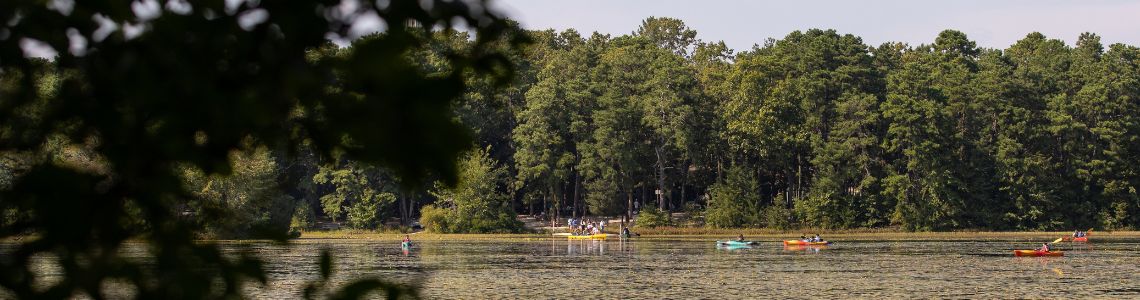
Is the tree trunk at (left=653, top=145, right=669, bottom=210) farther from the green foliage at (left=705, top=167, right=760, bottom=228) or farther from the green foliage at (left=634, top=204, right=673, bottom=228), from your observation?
the green foliage at (left=705, top=167, right=760, bottom=228)

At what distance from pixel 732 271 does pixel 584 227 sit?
153 feet

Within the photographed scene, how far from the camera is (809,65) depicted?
303 feet

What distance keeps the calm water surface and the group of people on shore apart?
1876 cm

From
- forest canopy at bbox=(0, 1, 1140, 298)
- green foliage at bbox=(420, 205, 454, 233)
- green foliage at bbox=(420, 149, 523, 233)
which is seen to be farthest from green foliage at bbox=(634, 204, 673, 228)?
green foliage at bbox=(420, 205, 454, 233)

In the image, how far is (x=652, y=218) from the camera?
86438 mm

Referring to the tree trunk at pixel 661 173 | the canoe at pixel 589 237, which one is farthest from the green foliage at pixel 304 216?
the tree trunk at pixel 661 173

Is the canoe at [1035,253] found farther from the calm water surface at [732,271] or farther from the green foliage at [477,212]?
the green foliage at [477,212]

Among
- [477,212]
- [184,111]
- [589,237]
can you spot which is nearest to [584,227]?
[477,212]

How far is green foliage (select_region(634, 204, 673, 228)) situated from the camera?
86.4m

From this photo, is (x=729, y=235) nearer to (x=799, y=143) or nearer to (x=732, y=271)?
(x=799, y=143)

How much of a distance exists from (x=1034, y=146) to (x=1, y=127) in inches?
3696

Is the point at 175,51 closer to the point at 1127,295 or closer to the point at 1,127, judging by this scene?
the point at 1,127

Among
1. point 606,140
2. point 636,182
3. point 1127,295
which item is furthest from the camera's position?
point 636,182

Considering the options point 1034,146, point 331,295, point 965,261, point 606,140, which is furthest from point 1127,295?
point 1034,146
